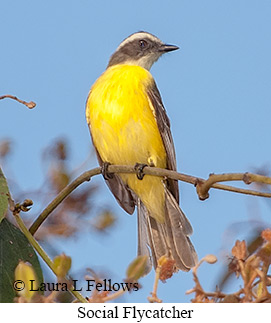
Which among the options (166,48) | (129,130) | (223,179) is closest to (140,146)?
(129,130)

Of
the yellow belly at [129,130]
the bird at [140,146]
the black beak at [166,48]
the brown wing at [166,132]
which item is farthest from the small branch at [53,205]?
the black beak at [166,48]

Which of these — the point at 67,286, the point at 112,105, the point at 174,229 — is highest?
the point at 112,105

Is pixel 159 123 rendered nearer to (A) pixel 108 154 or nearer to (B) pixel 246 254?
(A) pixel 108 154

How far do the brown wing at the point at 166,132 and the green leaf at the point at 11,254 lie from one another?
1.92 meters

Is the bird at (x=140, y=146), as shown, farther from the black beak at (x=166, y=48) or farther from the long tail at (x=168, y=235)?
the black beak at (x=166, y=48)

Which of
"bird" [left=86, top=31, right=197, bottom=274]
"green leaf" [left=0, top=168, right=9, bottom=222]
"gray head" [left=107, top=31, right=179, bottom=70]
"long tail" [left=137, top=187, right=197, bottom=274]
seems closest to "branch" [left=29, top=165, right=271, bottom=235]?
"green leaf" [left=0, top=168, right=9, bottom=222]

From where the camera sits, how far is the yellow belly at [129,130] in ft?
15.3

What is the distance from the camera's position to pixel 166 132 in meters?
4.90

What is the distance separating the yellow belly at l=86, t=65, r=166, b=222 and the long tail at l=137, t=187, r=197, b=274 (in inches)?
3.1

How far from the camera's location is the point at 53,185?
10.2ft

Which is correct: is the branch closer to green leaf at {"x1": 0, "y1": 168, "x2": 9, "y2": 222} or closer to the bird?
green leaf at {"x1": 0, "y1": 168, "x2": 9, "y2": 222}

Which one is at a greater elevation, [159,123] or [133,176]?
[159,123]

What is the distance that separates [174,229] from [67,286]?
9.42 feet
